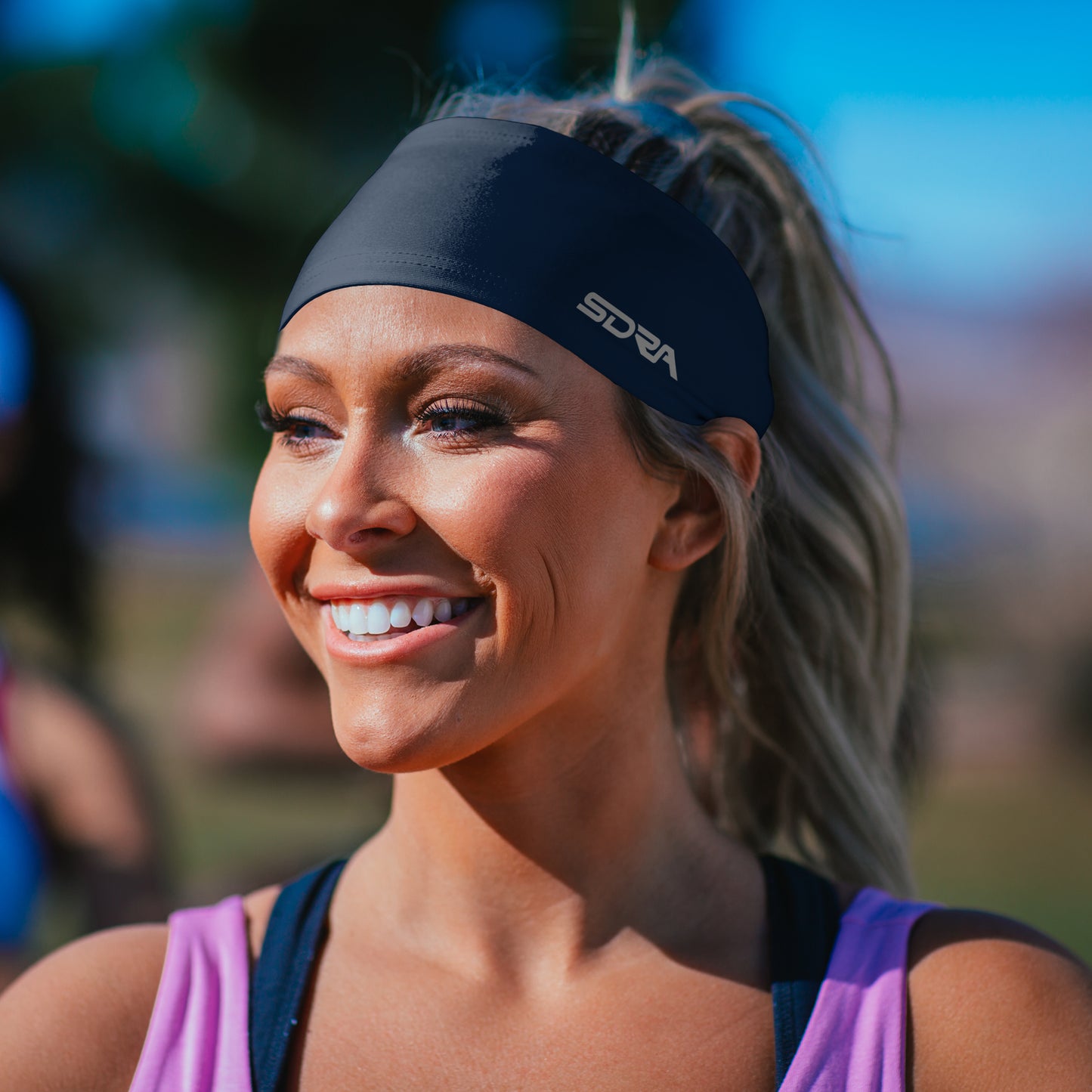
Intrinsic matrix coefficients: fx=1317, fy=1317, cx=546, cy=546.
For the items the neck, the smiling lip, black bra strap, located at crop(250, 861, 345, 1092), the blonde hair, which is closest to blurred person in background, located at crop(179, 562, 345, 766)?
the blonde hair

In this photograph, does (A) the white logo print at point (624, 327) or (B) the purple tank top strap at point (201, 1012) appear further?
(A) the white logo print at point (624, 327)

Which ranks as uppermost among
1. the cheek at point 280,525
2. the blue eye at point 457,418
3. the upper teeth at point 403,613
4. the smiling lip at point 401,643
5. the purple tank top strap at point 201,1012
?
the blue eye at point 457,418

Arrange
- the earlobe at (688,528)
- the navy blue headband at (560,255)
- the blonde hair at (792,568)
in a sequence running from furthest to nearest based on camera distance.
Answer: the blonde hair at (792,568) < the earlobe at (688,528) < the navy blue headband at (560,255)

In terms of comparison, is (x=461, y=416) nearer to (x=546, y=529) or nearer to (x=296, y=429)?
(x=546, y=529)

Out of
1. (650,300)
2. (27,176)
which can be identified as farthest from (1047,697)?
(650,300)

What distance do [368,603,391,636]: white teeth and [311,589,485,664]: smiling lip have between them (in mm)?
17

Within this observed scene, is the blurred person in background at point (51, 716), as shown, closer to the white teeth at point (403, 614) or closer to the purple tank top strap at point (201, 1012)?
the purple tank top strap at point (201, 1012)

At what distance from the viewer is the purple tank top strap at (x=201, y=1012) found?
6.22 ft

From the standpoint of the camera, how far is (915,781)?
3031 mm

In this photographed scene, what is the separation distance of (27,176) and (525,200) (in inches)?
335

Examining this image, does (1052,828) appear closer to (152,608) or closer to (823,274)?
(823,274)

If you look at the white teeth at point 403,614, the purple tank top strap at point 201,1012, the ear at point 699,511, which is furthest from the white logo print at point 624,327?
the purple tank top strap at point 201,1012

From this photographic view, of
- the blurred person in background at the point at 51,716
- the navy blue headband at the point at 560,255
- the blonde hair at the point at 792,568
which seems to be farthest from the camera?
the blurred person in background at the point at 51,716

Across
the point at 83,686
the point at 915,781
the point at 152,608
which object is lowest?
the point at 152,608
